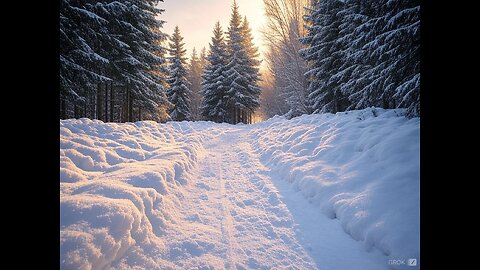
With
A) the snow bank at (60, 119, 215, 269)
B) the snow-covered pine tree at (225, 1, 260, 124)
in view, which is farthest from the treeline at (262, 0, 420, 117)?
the snow-covered pine tree at (225, 1, 260, 124)

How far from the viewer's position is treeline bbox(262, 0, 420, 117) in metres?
5.07

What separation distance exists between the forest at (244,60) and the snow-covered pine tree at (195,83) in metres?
11.5

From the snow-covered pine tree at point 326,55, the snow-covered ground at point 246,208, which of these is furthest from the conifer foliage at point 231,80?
the snow-covered ground at point 246,208

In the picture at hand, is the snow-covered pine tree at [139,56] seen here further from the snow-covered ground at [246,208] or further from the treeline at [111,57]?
the snow-covered ground at [246,208]

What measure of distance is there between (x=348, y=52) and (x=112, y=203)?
10.6m

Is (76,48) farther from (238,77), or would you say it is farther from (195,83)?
(195,83)

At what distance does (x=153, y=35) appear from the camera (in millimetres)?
15453

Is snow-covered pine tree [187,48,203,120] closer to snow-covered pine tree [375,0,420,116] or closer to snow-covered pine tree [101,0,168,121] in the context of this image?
snow-covered pine tree [101,0,168,121]

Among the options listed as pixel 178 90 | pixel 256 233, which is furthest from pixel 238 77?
pixel 256 233

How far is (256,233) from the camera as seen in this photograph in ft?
9.85
